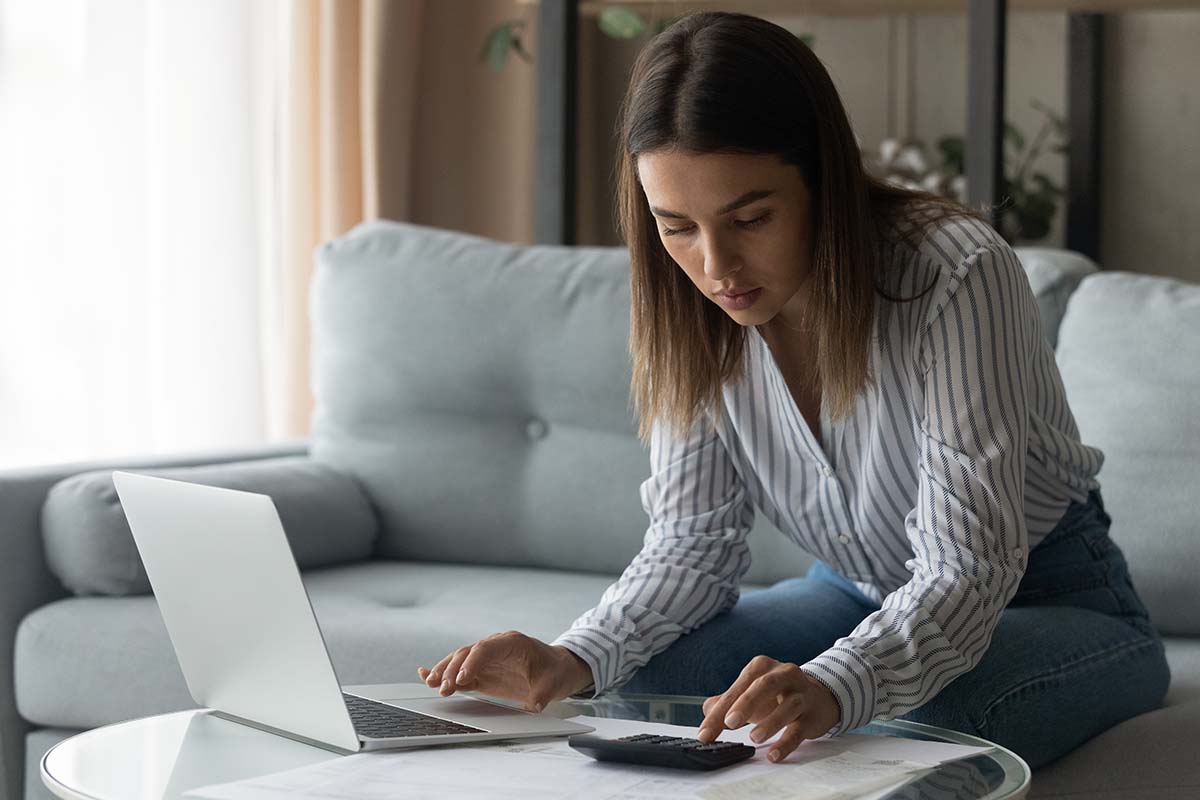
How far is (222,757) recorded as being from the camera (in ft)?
3.13

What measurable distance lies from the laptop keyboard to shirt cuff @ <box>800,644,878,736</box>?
9.0 inches

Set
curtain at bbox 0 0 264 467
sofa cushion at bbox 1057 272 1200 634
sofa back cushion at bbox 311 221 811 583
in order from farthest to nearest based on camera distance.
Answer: curtain at bbox 0 0 264 467, sofa back cushion at bbox 311 221 811 583, sofa cushion at bbox 1057 272 1200 634

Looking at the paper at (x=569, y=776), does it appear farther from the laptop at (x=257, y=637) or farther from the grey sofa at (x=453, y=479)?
the grey sofa at (x=453, y=479)

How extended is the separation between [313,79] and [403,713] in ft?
6.78

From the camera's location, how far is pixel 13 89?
2467 millimetres

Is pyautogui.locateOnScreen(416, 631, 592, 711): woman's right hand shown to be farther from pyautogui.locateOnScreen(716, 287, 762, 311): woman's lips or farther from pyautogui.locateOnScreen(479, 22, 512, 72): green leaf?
pyautogui.locateOnScreen(479, 22, 512, 72): green leaf

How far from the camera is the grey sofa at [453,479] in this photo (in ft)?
5.38

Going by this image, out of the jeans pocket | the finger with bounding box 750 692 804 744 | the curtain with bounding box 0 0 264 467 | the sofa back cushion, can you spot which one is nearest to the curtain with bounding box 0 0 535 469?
the curtain with bounding box 0 0 264 467

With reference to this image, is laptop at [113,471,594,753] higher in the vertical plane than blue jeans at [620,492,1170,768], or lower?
higher

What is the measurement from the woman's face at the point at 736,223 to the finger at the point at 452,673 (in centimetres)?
33

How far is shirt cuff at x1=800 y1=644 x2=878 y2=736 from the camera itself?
98cm

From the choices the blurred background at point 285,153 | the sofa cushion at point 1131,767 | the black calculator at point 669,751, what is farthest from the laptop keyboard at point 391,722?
the blurred background at point 285,153

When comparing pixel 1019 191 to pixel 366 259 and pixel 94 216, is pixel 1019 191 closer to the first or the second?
pixel 366 259

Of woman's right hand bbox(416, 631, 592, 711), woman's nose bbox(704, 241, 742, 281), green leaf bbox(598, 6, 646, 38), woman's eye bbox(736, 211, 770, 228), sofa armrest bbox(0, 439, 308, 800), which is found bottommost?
sofa armrest bbox(0, 439, 308, 800)
